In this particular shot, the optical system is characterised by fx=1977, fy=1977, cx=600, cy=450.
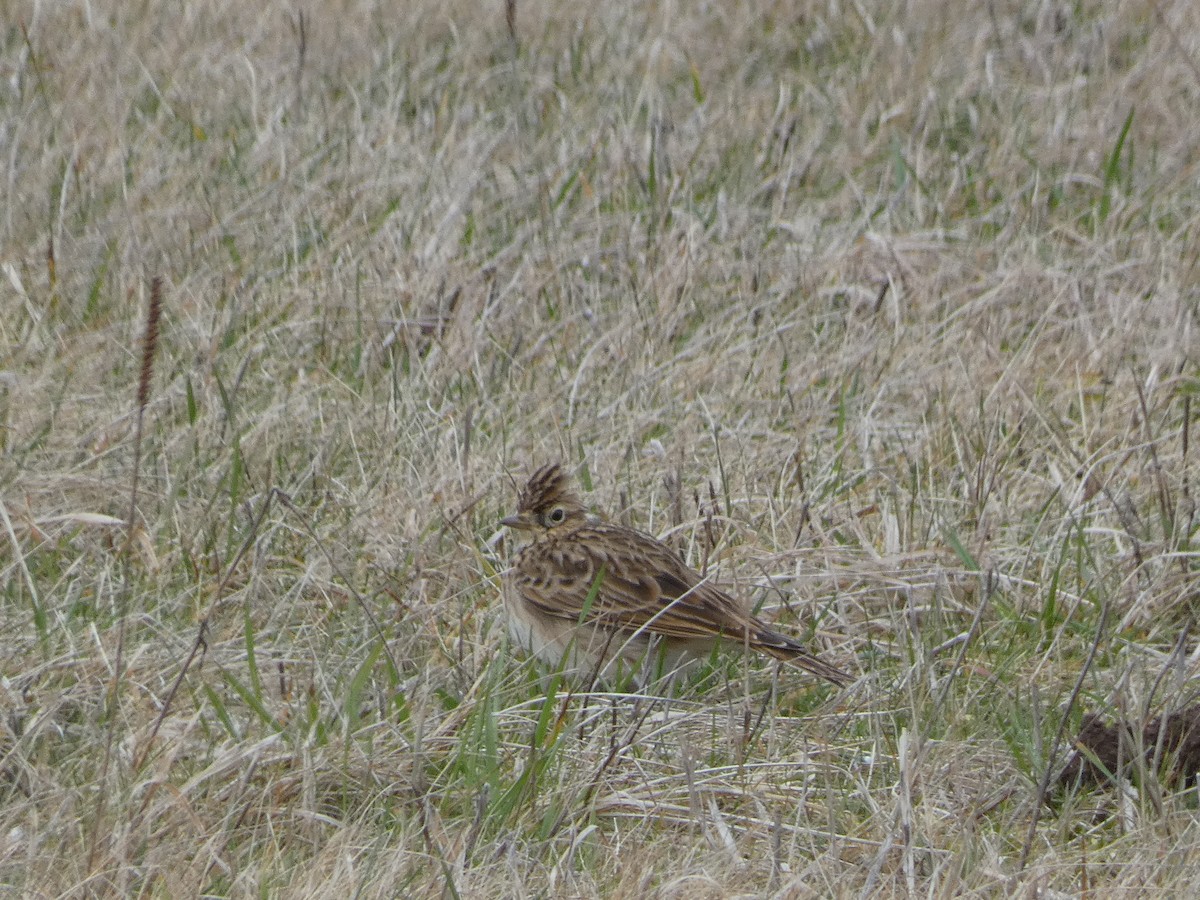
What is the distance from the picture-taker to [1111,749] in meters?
4.41

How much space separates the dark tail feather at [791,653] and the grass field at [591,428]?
0.08 meters

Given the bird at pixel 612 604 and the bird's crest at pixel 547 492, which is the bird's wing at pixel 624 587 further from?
the bird's crest at pixel 547 492

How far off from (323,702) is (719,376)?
2402 mm

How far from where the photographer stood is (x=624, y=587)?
203 inches

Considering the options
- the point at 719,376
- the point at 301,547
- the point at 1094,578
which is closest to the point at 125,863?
the point at 301,547

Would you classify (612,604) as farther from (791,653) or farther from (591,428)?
(591,428)

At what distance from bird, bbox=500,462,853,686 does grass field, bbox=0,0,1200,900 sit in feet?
0.42

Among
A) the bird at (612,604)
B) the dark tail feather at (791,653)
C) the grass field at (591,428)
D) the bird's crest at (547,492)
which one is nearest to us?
the grass field at (591,428)

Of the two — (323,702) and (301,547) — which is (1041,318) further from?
(323,702)

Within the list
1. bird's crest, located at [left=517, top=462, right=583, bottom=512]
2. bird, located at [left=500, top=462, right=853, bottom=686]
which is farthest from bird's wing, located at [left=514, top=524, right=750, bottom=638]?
bird's crest, located at [left=517, top=462, right=583, bottom=512]

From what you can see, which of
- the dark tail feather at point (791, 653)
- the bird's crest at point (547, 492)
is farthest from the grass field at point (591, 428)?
the bird's crest at point (547, 492)

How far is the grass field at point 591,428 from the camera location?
13.5ft

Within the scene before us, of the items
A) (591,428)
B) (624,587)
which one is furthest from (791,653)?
(591,428)

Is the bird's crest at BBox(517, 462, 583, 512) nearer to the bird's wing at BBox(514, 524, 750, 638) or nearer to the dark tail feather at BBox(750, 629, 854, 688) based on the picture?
the bird's wing at BBox(514, 524, 750, 638)
